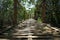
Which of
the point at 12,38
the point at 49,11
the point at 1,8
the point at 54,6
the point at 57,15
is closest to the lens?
the point at 12,38

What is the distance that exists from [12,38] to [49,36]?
139 centimetres

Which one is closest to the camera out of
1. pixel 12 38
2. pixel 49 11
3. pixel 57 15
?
pixel 12 38

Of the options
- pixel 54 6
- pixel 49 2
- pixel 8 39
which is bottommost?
pixel 8 39

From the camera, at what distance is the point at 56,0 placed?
1948cm

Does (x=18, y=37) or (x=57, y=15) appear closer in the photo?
(x=18, y=37)

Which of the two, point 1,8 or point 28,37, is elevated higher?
point 1,8

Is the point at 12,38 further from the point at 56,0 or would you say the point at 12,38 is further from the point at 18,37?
the point at 56,0

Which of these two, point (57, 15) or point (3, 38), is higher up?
point (57, 15)

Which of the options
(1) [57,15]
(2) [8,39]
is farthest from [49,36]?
(1) [57,15]

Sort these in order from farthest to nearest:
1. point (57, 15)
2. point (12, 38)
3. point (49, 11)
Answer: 1. point (49, 11)
2. point (57, 15)
3. point (12, 38)

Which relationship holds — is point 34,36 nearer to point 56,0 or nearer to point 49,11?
point 56,0

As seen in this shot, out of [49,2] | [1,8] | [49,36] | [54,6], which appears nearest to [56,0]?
[54,6]

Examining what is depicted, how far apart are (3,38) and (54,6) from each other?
50.0 ft

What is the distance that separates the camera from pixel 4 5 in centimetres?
2692
